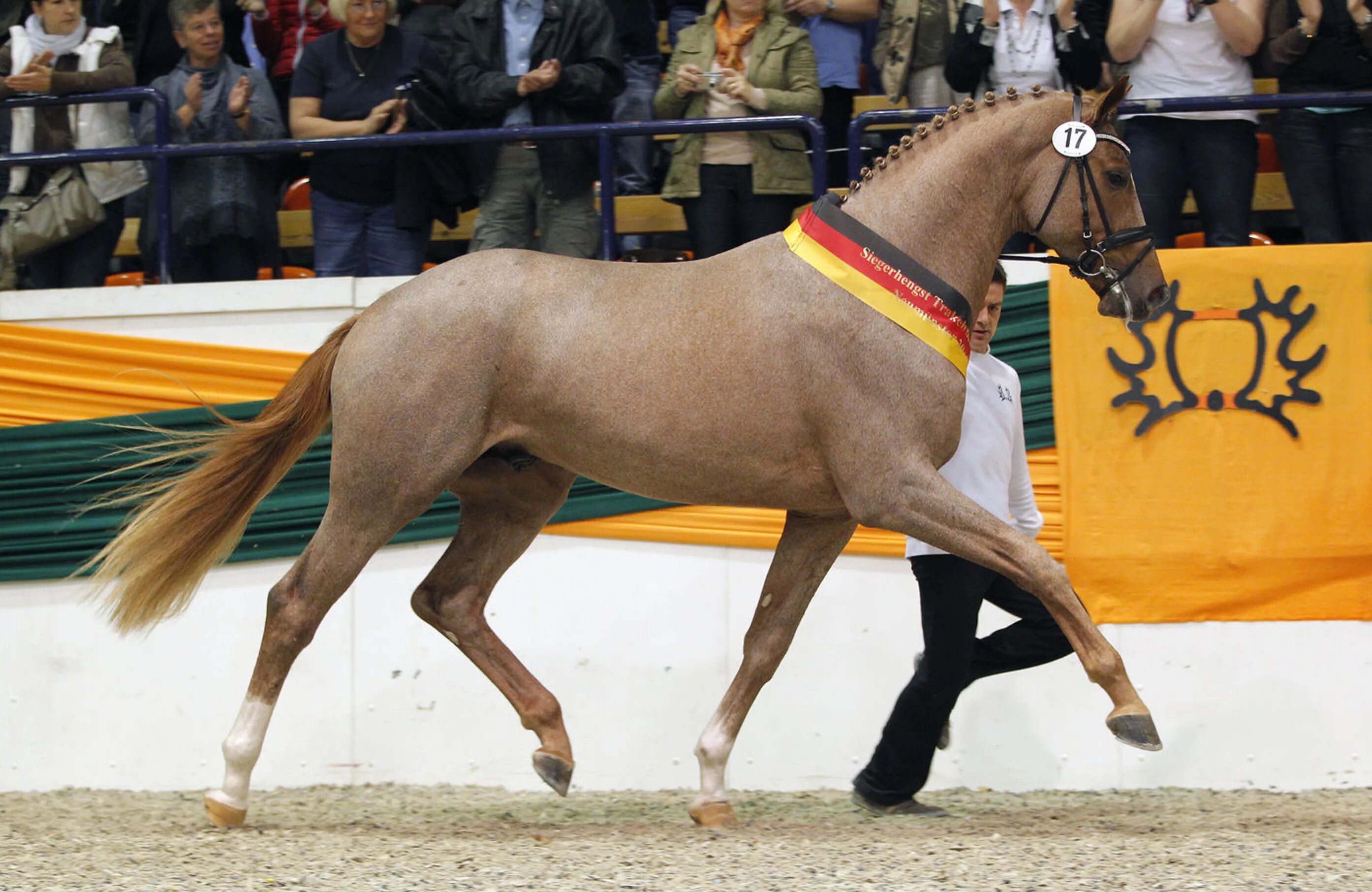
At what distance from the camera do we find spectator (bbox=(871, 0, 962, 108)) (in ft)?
21.1

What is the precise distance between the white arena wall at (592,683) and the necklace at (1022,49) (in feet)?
2.73

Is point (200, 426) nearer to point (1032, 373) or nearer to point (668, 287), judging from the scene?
point (668, 287)

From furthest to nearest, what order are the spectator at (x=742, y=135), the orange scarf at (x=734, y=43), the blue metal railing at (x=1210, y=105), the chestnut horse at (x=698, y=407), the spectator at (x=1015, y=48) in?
1. the orange scarf at (x=734, y=43)
2. the spectator at (x=1015, y=48)
3. the spectator at (x=742, y=135)
4. the blue metal railing at (x=1210, y=105)
5. the chestnut horse at (x=698, y=407)

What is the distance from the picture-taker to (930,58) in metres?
6.44

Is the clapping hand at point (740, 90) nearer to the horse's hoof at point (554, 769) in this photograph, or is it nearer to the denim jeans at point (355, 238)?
the denim jeans at point (355, 238)

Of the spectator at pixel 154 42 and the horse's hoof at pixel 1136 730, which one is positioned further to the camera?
the spectator at pixel 154 42

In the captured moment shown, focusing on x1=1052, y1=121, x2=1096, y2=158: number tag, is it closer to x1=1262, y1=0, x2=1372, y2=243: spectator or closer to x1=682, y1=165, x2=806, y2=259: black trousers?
x1=682, y1=165, x2=806, y2=259: black trousers

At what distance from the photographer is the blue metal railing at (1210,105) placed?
18.7 feet

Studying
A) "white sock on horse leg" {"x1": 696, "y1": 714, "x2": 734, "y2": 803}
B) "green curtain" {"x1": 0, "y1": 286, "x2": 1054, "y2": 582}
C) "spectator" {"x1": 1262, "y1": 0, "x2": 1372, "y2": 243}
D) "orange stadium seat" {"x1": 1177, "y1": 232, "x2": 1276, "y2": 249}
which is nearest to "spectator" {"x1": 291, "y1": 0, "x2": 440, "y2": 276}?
"green curtain" {"x1": 0, "y1": 286, "x2": 1054, "y2": 582}

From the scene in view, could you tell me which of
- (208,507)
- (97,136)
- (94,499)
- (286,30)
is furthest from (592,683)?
(286,30)

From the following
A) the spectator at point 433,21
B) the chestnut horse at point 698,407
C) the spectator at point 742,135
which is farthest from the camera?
the spectator at point 433,21

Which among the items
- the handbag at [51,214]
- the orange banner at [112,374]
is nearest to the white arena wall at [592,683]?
the orange banner at [112,374]

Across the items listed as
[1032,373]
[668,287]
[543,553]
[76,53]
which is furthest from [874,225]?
[76,53]

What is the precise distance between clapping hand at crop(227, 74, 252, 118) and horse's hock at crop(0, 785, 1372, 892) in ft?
9.31
